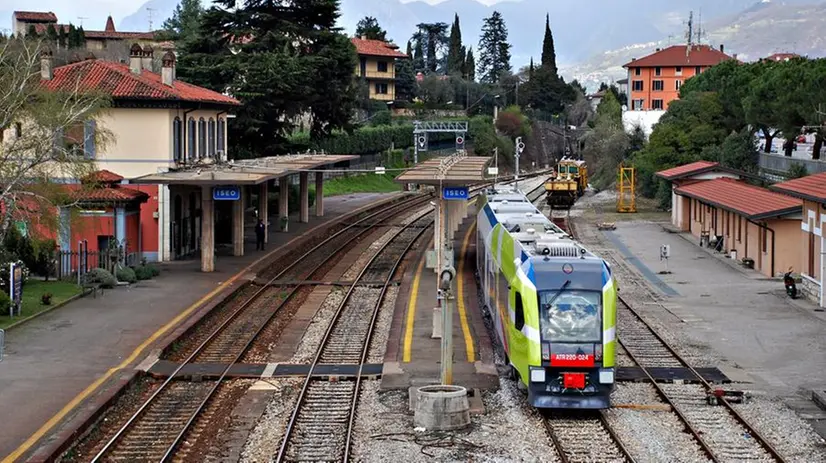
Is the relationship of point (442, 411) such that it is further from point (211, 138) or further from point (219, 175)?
point (211, 138)

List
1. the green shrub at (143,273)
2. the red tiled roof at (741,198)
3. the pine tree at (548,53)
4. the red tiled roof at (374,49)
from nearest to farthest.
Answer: the green shrub at (143,273), the red tiled roof at (741,198), the red tiled roof at (374,49), the pine tree at (548,53)

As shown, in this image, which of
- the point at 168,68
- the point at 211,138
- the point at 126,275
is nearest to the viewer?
the point at 126,275

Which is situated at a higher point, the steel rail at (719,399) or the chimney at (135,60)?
the chimney at (135,60)

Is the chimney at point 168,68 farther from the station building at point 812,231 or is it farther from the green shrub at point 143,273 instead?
the station building at point 812,231

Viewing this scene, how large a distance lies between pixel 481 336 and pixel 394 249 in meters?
20.2

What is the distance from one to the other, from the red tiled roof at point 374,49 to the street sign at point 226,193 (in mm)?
75756

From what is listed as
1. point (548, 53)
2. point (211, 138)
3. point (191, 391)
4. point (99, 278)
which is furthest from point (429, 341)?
point (548, 53)

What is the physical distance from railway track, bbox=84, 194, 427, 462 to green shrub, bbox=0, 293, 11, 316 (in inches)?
194

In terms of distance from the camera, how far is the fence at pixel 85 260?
32.8 metres

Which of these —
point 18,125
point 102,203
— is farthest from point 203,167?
point 18,125

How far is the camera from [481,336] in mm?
25078

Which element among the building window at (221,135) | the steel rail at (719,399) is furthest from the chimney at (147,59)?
the steel rail at (719,399)

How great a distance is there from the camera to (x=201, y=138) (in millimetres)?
43656

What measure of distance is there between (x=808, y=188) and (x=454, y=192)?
1008cm
